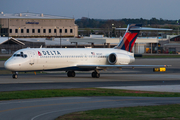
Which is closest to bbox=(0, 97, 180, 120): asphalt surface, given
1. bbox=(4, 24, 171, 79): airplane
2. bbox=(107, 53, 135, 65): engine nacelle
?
bbox=(4, 24, 171, 79): airplane

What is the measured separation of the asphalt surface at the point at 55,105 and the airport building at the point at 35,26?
4391 inches

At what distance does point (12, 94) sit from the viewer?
20.9 meters

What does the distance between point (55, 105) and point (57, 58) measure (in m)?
16.9

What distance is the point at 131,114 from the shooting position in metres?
14.3

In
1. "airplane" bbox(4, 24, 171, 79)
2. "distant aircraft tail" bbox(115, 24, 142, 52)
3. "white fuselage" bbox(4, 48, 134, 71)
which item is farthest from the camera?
"distant aircraft tail" bbox(115, 24, 142, 52)

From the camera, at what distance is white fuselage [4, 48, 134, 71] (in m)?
31.7

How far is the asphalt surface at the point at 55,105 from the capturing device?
46.5ft

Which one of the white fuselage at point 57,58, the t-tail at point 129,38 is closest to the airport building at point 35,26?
the t-tail at point 129,38

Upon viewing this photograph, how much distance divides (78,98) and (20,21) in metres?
116

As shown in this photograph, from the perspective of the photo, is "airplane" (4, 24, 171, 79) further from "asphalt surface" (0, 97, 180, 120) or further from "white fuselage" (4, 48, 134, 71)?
A: "asphalt surface" (0, 97, 180, 120)

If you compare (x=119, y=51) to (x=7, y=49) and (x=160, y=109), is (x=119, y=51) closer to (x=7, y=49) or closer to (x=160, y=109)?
(x=160, y=109)

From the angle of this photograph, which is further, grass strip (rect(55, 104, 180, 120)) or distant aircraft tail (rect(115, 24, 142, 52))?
distant aircraft tail (rect(115, 24, 142, 52))

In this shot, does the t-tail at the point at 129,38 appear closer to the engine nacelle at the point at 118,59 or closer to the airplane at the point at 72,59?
the airplane at the point at 72,59

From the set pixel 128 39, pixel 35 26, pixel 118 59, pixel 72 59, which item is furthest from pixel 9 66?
pixel 35 26
